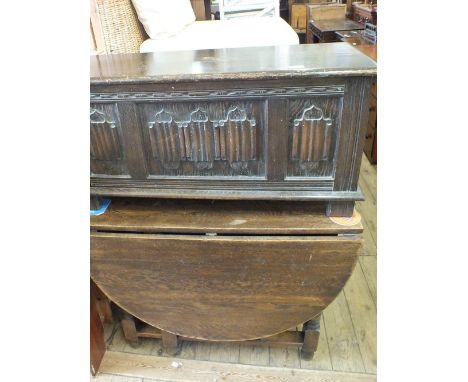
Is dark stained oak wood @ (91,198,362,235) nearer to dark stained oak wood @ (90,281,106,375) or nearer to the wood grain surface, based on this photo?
dark stained oak wood @ (90,281,106,375)

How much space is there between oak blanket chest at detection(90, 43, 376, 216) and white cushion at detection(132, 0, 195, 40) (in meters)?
0.67

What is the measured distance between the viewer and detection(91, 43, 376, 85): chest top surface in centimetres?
67

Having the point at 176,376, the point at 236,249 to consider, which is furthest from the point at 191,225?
the point at 176,376

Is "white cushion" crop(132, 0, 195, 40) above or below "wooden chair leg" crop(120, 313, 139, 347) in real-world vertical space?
above

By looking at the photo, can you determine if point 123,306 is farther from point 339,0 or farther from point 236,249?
point 339,0

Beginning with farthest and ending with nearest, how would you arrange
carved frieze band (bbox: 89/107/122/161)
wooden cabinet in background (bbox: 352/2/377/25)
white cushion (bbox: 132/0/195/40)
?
wooden cabinet in background (bbox: 352/2/377/25), white cushion (bbox: 132/0/195/40), carved frieze band (bbox: 89/107/122/161)

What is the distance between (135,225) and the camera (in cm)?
88

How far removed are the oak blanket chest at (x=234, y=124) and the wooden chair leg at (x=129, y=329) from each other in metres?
0.48

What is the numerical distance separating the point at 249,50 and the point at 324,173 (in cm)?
37

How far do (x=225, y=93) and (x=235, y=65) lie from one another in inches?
3.3

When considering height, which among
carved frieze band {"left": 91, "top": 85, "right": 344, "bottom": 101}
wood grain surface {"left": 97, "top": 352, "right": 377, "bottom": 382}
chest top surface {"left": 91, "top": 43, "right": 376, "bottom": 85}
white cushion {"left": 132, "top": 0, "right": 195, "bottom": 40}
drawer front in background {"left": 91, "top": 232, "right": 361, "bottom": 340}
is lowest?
wood grain surface {"left": 97, "top": 352, "right": 377, "bottom": 382}

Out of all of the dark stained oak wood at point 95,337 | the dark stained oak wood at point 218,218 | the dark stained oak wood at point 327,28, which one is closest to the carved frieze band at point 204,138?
the dark stained oak wood at point 218,218

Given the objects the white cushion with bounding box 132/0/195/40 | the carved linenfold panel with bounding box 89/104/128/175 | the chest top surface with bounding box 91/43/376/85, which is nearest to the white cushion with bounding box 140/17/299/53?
the white cushion with bounding box 132/0/195/40

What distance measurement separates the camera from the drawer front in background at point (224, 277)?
854 mm
